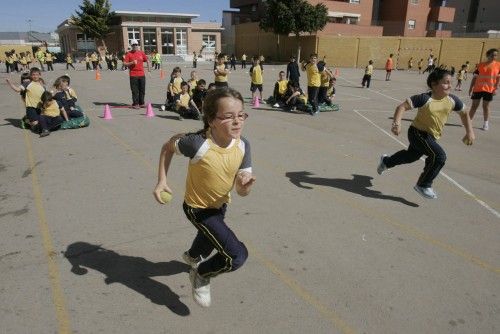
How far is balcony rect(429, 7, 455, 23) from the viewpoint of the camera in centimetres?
5028

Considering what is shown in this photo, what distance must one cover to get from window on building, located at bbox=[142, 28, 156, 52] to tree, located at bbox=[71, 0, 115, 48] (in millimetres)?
4953

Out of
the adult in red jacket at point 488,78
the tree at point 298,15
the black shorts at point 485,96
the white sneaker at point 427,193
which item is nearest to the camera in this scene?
the white sneaker at point 427,193

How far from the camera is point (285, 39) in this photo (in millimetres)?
47062

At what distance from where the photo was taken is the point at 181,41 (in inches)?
2202

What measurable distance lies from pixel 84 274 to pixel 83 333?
0.83m

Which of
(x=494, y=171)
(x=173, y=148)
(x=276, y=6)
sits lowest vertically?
(x=494, y=171)

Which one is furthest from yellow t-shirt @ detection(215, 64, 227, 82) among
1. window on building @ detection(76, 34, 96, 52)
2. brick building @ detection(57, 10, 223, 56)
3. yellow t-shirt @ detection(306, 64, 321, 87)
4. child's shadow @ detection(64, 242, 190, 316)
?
window on building @ detection(76, 34, 96, 52)

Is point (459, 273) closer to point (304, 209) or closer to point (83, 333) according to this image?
point (304, 209)

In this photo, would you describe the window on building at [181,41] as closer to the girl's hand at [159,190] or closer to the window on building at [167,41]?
the window on building at [167,41]

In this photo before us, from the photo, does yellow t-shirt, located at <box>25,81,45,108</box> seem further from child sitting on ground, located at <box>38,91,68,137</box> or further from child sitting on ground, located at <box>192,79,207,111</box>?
child sitting on ground, located at <box>192,79,207,111</box>

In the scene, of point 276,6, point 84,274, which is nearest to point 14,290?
point 84,274

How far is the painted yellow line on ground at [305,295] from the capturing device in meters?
3.05

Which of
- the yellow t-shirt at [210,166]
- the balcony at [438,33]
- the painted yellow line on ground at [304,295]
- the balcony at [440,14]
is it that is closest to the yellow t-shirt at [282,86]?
the painted yellow line on ground at [304,295]

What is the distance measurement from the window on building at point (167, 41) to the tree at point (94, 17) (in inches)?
290
